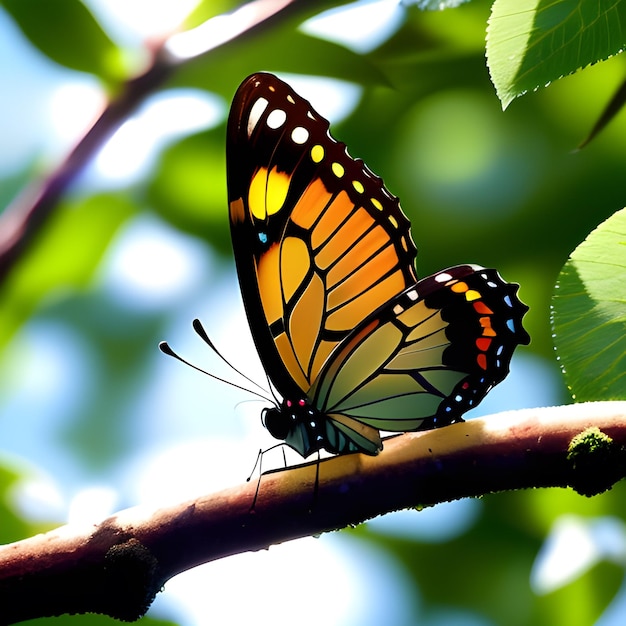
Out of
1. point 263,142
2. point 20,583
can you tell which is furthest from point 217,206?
point 20,583

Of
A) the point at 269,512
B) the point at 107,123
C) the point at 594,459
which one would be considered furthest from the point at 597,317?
the point at 107,123

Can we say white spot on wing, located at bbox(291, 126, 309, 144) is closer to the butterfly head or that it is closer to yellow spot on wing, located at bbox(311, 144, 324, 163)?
yellow spot on wing, located at bbox(311, 144, 324, 163)

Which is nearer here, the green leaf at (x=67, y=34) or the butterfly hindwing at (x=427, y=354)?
the butterfly hindwing at (x=427, y=354)

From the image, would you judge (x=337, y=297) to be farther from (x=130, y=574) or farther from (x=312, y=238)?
(x=130, y=574)

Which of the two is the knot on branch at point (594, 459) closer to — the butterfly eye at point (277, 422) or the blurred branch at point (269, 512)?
the blurred branch at point (269, 512)

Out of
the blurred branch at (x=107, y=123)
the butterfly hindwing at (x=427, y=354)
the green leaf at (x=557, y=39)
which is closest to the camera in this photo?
the green leaf at (x=557, y=39)

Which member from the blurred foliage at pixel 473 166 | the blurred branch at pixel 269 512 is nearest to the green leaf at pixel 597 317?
the blurred branch at pixel 269 512
